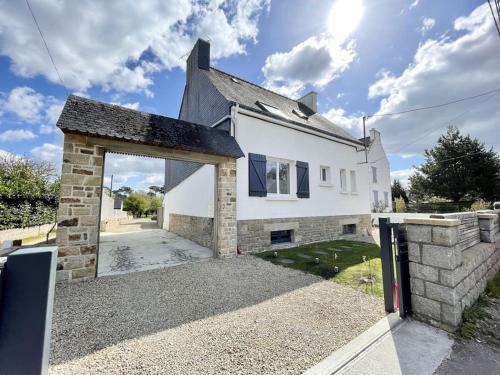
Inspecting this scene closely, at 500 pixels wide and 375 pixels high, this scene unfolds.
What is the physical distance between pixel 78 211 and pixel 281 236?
250 inches

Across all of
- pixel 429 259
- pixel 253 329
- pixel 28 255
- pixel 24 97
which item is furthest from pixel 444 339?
pixel 24 97

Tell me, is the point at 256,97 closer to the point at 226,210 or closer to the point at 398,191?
the point at 226,210

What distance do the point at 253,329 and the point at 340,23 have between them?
752 centimetres

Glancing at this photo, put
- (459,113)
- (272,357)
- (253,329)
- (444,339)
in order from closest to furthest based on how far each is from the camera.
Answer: (272,357) < (444,339) < (253,329) < (459,113)

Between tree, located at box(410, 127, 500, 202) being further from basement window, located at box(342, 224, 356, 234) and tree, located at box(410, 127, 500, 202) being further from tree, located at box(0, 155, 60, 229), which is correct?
tree, located at box(0, 155, 60, 229)

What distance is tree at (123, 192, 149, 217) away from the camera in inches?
1212

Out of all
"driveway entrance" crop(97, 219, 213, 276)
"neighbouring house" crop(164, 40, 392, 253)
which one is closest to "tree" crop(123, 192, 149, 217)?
"neighbouring house" crop(164, 40, 392, 253)

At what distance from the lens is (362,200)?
11.4m

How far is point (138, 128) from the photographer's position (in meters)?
5.44

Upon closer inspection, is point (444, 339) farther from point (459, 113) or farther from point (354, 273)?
point (459, 113)

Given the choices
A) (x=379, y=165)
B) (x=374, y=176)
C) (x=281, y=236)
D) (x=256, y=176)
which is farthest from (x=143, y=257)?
(x=379, y=165)

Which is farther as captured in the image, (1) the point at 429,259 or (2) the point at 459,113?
(2) the point at 459,113

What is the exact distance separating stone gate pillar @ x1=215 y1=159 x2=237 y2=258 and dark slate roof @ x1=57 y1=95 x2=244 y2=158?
0.58 meters

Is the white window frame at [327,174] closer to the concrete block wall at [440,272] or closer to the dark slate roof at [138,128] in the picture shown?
the dark slate roof at [138,128]
